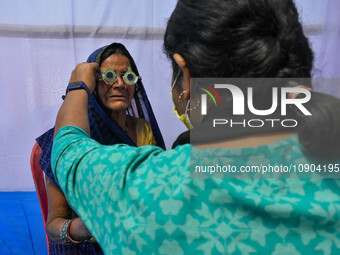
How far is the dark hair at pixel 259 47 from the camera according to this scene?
2.33 feet

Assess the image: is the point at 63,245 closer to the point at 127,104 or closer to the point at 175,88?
the point at 127,104

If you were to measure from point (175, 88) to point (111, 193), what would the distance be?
11.9 inches

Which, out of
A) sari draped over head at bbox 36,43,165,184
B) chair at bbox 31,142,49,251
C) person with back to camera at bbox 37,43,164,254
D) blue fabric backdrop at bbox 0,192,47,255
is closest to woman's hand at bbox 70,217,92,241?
person with back to camera at bbox 37,43,164,254

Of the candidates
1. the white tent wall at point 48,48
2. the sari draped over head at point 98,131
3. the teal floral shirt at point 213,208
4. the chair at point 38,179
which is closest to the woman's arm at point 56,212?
the sari draped over head at point 98,131

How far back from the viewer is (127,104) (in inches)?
78.0

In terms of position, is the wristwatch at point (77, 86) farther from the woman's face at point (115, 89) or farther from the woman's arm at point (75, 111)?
the woman's face at point (115, 89)

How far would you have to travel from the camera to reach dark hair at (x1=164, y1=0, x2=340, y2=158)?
28.0 inches

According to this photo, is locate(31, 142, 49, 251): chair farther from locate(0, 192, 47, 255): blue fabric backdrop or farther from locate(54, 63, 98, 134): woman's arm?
locate(54, 63, 98, 134): woman's arm

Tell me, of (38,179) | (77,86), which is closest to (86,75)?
(77,86)

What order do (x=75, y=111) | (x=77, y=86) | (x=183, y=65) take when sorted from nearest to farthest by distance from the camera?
(x=183, y=65) < (x=75, y=111) < (x=77, y=86)

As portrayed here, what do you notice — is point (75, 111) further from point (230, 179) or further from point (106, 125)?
point (106, 125)

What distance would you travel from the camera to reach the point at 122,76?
1.95m

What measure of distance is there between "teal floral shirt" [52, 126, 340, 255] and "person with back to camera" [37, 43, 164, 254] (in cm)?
82

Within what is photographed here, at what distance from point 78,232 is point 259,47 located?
1147mm
